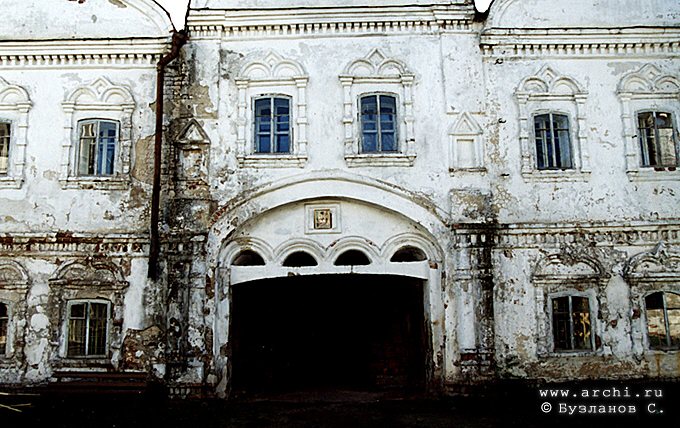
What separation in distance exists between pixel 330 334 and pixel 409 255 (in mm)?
4145

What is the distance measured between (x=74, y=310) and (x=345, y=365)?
6634 millimetres

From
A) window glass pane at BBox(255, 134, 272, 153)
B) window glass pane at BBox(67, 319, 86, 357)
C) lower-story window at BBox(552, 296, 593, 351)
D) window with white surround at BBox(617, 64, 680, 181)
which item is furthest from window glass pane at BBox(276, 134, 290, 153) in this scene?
window with white surround at BBox(617, 64, 680, 181)

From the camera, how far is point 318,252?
12227mm

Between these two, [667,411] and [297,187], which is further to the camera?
[297,187]

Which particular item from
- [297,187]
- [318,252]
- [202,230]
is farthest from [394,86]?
[202,230]

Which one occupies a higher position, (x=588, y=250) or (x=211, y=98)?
(x=211, y=98)

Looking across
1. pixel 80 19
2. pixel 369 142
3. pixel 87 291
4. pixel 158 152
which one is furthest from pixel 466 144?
pixel 80 19

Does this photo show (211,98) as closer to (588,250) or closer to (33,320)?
(33,320)

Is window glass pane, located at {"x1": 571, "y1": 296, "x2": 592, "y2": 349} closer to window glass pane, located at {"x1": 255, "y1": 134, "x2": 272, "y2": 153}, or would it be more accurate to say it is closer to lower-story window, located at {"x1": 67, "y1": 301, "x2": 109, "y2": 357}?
window glass pane, located at {"x1": 255, "y1": 134, "x2": 272, "y2": 153}

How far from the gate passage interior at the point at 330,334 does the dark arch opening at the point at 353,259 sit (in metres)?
1.35

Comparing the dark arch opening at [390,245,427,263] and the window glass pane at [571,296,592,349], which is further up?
the dark arch opening at [390,245,427,263]

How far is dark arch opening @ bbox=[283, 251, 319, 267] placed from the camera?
12391 millimetres

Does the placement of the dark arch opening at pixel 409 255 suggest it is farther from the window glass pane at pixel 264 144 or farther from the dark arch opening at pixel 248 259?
the window glass pane at pixel 264 144

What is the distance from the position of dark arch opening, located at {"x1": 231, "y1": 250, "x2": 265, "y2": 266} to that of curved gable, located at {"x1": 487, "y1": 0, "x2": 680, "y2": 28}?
6.88 metres
